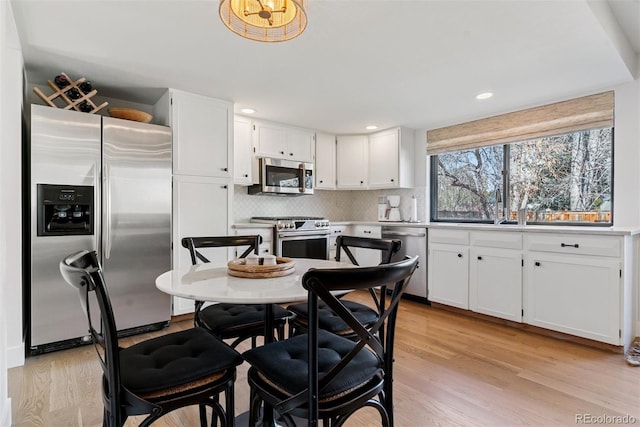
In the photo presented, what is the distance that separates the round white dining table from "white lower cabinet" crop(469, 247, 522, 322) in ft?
7.37

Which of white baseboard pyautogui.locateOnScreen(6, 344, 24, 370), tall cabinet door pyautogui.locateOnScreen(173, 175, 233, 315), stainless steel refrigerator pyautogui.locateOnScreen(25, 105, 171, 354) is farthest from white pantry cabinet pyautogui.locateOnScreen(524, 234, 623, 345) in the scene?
white baseboard pyautogui.locateOnScreen(6, 344, 24, 370)

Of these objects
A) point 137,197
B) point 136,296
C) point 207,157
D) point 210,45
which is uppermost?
point 210,45

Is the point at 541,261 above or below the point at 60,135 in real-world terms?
below

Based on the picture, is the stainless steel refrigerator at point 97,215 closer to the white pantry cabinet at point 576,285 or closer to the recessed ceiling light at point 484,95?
the recessed ceiling light at point 484,95

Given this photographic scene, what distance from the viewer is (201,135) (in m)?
3.27

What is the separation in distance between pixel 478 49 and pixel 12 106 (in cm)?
317

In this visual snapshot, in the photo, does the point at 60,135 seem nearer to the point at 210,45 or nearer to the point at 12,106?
the point at 12,106

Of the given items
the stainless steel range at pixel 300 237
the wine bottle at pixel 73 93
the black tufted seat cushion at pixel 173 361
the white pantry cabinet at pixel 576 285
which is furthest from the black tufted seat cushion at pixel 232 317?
the white pantry cabinet at pixel 576 285

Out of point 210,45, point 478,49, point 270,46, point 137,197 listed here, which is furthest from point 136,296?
point 478,49

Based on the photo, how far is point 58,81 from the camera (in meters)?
2.62

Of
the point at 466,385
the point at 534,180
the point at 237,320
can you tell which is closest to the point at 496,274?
the point at 534,180

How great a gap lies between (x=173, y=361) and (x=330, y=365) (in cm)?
57

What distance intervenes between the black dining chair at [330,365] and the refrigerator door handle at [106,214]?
2027 millimetres

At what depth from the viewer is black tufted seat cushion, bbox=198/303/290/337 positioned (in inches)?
66.2
